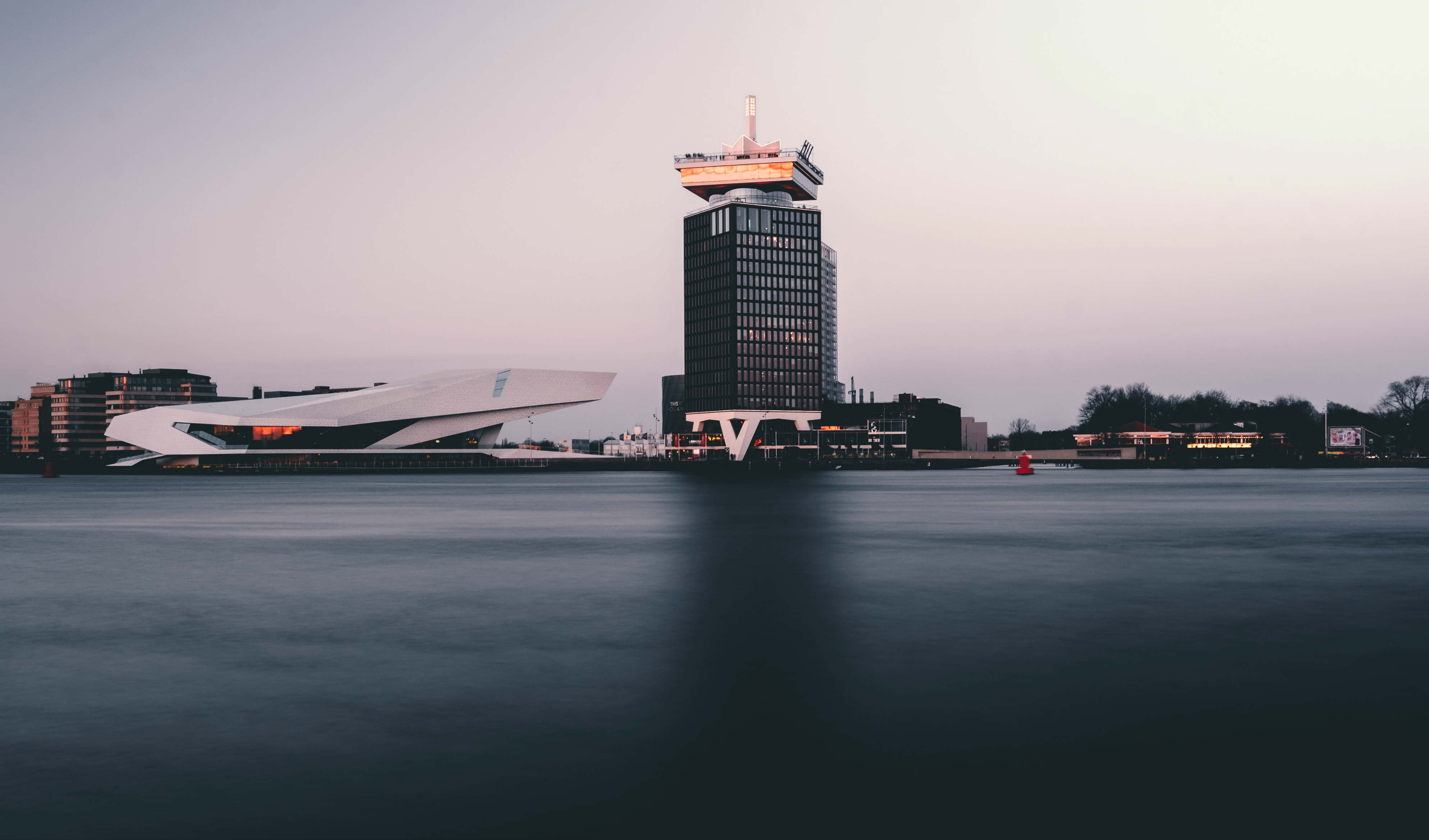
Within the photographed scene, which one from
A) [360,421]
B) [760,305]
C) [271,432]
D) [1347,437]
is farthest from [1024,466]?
[271,432]

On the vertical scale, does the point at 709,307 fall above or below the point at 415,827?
above

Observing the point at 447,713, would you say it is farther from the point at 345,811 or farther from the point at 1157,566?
the point at 1157,566

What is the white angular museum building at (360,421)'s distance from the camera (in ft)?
496

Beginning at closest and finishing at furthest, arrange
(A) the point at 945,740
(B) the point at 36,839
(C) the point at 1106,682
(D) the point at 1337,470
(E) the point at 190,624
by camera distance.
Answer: (B) the point at 36,839, (A) the point at 945,740, (C) the point at 1106,682, (E) the point at 190,624, (D) the point at 1337,470

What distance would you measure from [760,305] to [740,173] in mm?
27575

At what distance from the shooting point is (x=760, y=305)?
623 feet

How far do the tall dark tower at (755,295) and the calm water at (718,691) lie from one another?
16031 centimetres

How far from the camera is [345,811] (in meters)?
7.64

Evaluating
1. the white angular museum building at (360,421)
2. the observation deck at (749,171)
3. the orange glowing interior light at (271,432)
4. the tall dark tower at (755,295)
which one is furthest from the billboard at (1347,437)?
the orange glowing interior light at (271,432)

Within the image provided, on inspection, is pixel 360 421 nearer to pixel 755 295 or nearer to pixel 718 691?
pixel 755 295

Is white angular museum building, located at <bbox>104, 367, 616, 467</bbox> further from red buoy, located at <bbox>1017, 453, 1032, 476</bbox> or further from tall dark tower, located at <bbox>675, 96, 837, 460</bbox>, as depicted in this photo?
red buoy, located at <bbox>1017, 453, 1032, 476</bbox>

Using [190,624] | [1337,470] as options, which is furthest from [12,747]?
[1337,470]

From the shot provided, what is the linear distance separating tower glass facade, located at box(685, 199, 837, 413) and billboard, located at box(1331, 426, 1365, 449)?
93.6 metres

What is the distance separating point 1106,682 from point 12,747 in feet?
37.9
